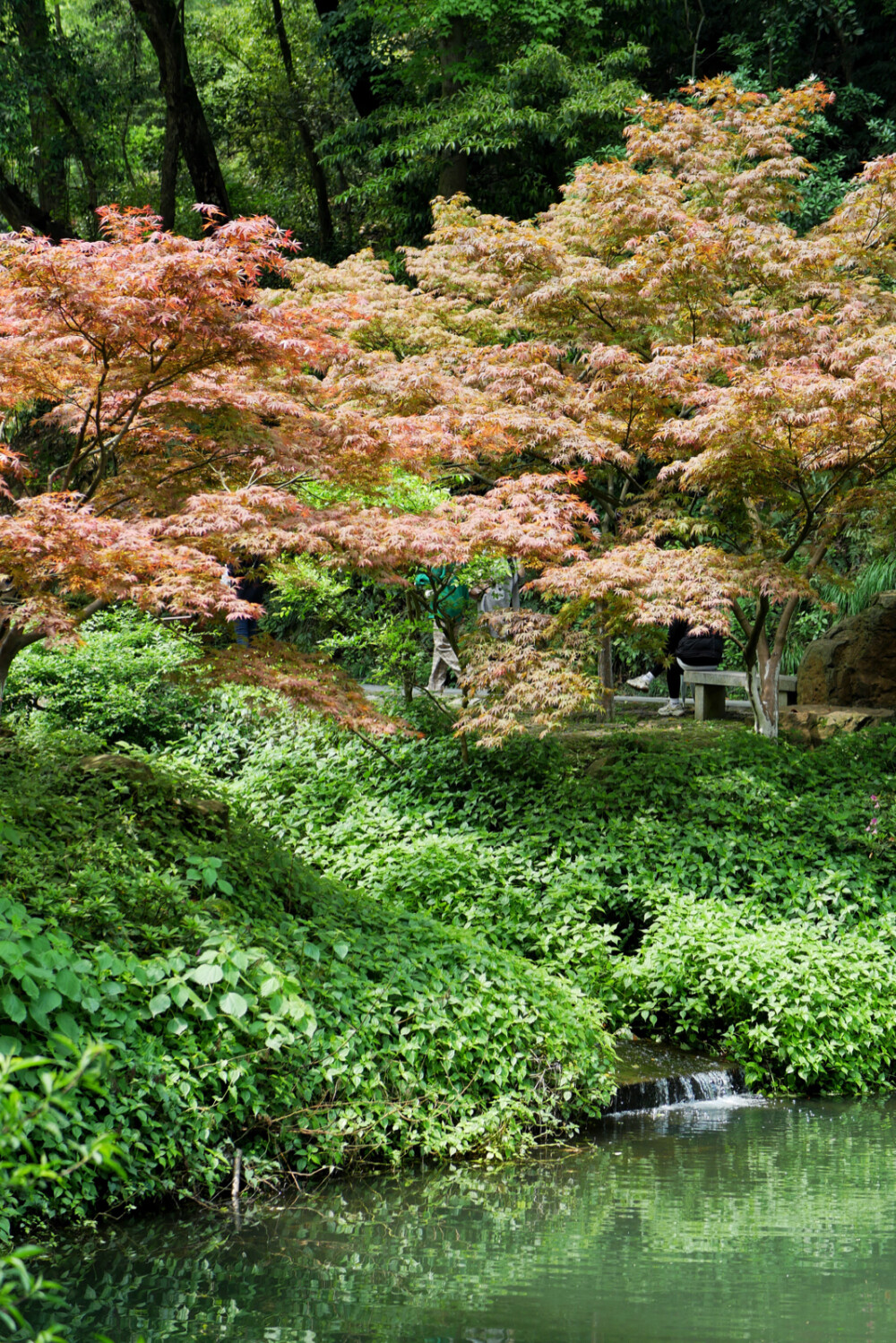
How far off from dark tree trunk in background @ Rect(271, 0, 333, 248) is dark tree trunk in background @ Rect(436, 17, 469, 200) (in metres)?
4.16

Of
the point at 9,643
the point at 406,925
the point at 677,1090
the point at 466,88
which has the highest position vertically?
the point at 466,88

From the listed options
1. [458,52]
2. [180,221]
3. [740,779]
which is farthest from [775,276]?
[180,221]

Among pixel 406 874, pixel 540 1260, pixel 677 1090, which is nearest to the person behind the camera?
pixel 540 1260

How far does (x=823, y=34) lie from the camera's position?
53.1 ft

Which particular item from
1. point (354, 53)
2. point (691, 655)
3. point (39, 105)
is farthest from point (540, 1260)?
point (354, 53)

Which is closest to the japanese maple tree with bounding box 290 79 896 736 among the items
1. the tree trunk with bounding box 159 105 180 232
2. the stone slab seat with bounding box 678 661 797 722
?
the stone slab seat with bounding box 678 661 797 722

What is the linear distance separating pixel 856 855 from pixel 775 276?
426 cm

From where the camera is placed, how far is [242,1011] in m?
4.69

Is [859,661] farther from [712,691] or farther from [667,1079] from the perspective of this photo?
[667,1079]

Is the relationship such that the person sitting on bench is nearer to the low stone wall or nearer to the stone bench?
the stone bench

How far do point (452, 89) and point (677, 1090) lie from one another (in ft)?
43.6

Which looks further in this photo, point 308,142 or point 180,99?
point 308,142

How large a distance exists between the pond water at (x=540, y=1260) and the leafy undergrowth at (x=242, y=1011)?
0.24 metres

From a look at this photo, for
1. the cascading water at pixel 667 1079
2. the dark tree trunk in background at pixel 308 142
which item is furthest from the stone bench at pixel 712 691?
the dark tree trunk in background at pixel 308 142
